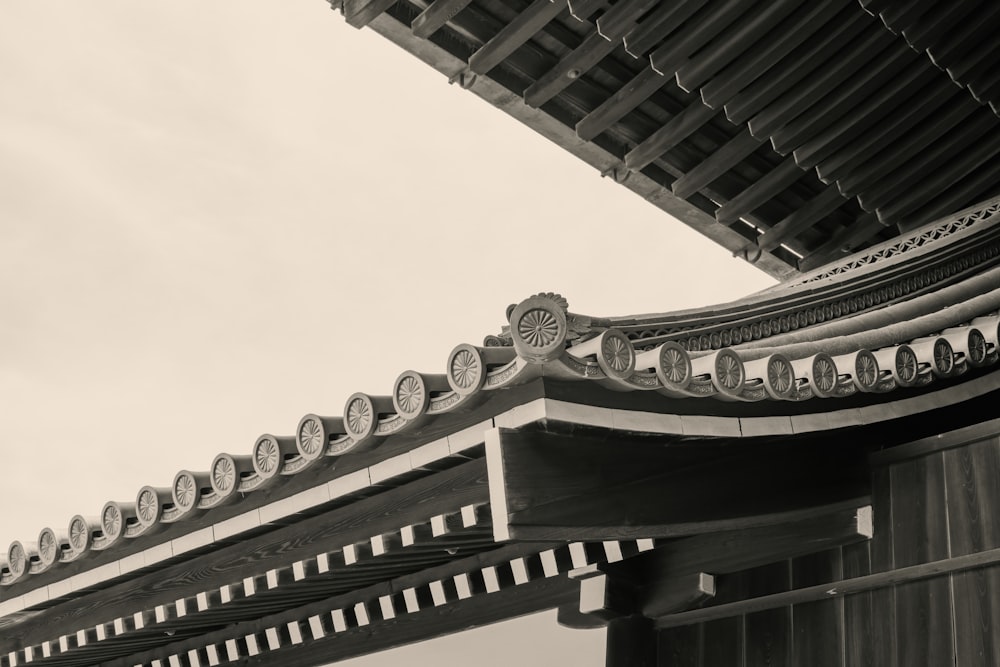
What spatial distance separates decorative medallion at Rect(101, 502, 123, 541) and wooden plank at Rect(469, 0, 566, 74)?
3091mm

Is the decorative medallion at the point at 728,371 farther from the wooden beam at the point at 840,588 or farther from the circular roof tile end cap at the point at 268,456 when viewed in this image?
the circular roof tile end cap at the point at 268,456

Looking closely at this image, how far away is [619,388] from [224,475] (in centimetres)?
141

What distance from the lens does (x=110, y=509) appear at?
13.9 feet

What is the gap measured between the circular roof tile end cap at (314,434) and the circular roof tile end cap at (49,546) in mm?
1686

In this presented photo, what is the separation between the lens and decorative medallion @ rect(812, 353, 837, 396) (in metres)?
3.46

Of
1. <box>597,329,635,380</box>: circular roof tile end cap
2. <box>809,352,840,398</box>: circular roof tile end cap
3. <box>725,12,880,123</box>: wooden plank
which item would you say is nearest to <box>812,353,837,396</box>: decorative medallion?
<box>809,352,840,398</box>: circular roof tile end cap

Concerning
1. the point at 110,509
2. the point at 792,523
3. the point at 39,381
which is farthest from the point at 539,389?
the point at 39,381

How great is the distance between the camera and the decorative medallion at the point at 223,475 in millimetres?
3734

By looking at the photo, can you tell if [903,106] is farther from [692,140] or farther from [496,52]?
[496,52]

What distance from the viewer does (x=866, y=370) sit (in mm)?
3625

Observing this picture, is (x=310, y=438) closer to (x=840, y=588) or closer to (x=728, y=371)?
(x=728, y=371)

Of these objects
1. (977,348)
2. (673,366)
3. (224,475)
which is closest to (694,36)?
(977,348)

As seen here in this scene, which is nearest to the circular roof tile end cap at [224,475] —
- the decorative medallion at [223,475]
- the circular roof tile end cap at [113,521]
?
the decorative medallion at [223,475]

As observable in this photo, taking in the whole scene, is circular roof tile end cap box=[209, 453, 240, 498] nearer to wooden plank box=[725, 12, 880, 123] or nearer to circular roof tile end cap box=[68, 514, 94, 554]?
circular roof tile end cap box=[68, 514, 94, 554]
